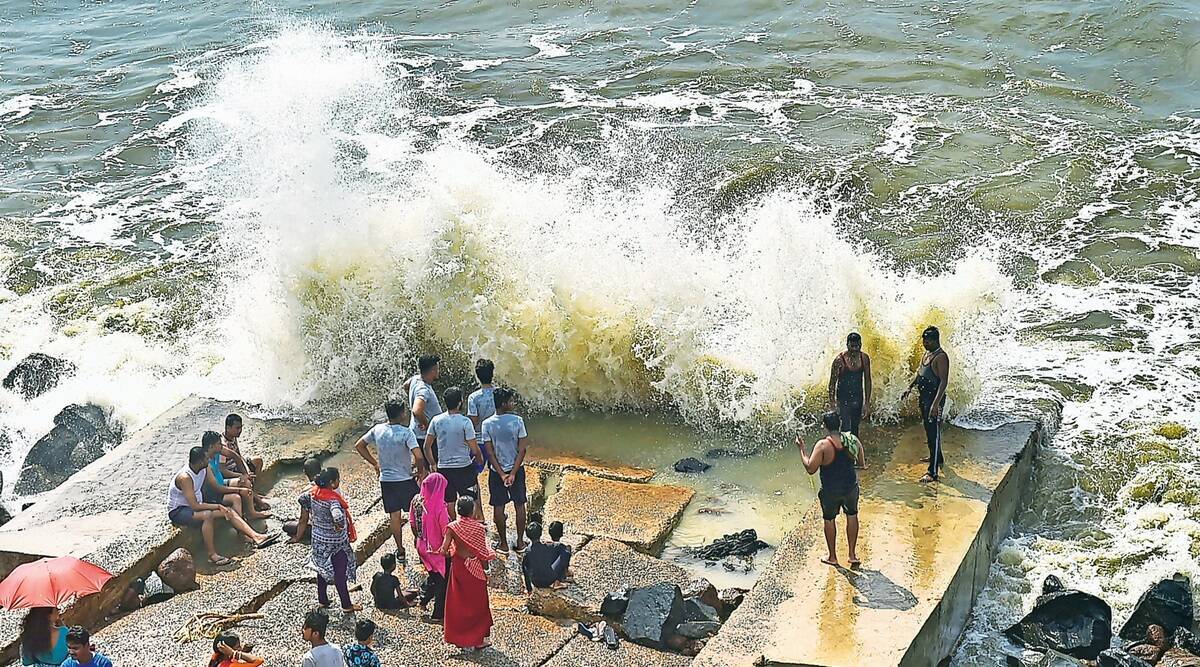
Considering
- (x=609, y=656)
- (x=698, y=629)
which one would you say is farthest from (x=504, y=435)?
(x=698, y=629)

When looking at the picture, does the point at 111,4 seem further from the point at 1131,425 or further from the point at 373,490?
the point at 1131,425

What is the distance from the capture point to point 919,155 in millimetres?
18969

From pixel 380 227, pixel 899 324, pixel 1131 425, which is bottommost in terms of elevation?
Answer: pixel 1131 425

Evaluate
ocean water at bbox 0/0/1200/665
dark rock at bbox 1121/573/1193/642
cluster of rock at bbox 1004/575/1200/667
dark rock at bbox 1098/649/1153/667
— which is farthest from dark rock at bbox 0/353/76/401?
dark rock at bbox 1121/573/1193/642

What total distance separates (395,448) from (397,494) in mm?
396

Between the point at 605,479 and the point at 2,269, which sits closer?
the point at 605,479

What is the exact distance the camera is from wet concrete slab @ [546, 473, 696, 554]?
9.23 m

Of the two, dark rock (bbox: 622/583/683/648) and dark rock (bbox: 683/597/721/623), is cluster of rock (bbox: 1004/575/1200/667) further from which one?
dark rock (bbox: 622/583/683/648)

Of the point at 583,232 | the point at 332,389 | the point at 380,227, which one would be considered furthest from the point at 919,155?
the point at 332,389

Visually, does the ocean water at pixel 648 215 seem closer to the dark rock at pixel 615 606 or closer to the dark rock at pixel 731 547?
the dark rock at pixel 731 547

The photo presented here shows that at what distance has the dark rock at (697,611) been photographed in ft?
26.7

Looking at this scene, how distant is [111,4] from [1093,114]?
2455 cm

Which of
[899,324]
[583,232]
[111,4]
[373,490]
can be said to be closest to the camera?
[373,490]

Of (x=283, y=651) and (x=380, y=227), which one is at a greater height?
(x=380, y=227)
